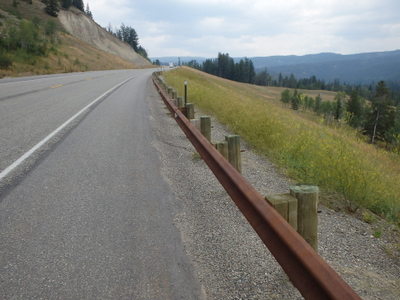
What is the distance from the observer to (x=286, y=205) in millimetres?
2232

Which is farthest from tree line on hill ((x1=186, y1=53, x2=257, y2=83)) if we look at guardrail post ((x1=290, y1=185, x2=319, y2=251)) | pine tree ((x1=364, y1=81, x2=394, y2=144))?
guardrail post ((x1=290, y1=185, x2=319, y2=251))

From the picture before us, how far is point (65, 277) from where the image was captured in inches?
93.9

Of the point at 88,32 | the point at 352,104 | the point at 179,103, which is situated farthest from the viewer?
the point at 88,32

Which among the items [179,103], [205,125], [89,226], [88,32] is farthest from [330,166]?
[88,32]

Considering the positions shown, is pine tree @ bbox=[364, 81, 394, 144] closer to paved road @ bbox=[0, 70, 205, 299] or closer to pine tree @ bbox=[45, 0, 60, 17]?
paved road @ bbox=[0, 70, 205, 299]

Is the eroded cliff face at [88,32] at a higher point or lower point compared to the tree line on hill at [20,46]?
higher

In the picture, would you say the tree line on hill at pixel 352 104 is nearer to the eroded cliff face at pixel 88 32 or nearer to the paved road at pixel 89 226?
the paved road at pixel 89 226

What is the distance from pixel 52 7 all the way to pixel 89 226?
99.2m

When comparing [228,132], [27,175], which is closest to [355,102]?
[228,132]

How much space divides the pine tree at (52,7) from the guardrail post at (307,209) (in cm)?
9972

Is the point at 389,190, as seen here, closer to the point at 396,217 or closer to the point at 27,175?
the point at 396,217

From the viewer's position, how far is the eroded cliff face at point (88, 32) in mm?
89688

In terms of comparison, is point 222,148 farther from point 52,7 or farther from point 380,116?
point 52,7

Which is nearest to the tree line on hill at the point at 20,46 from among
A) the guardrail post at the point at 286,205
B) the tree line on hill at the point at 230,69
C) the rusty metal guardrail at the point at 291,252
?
the rusty metal guardrail at the point at 291,252
